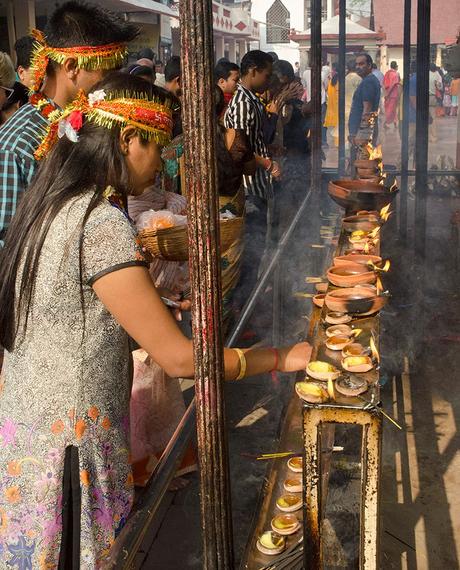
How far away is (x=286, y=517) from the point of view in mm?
2412

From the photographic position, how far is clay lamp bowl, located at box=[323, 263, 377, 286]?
291 cm

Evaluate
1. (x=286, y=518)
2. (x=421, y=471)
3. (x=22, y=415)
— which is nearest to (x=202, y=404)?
(x=22, y=415)

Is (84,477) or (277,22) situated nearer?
(84,477)

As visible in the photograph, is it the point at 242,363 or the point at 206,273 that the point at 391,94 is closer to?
the point at 242,363

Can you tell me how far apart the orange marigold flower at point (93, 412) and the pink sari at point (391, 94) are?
19.7m

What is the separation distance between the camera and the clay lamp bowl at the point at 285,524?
232cm

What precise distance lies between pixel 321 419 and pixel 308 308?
374 cm

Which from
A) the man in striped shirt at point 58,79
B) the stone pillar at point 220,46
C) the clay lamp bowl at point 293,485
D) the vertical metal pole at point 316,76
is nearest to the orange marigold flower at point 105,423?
the clay lamp bowl at point 293,485

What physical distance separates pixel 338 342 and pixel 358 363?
191 mm

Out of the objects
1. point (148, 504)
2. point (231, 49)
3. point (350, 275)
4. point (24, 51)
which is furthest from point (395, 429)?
point (231, 49)

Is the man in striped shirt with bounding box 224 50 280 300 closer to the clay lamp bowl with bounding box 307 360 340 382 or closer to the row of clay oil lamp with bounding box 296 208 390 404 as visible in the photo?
the row of clay oil lamp with bounding box 296 208 390 404

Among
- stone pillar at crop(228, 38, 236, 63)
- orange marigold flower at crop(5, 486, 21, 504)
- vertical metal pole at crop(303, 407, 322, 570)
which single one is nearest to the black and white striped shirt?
vertical metal pole at crop(303, 407, 322, 570)

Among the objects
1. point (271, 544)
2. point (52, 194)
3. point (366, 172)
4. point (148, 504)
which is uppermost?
point (52, 194)

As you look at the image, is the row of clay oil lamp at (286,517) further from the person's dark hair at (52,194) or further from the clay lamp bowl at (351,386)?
the person's dark hair at (52,194)
